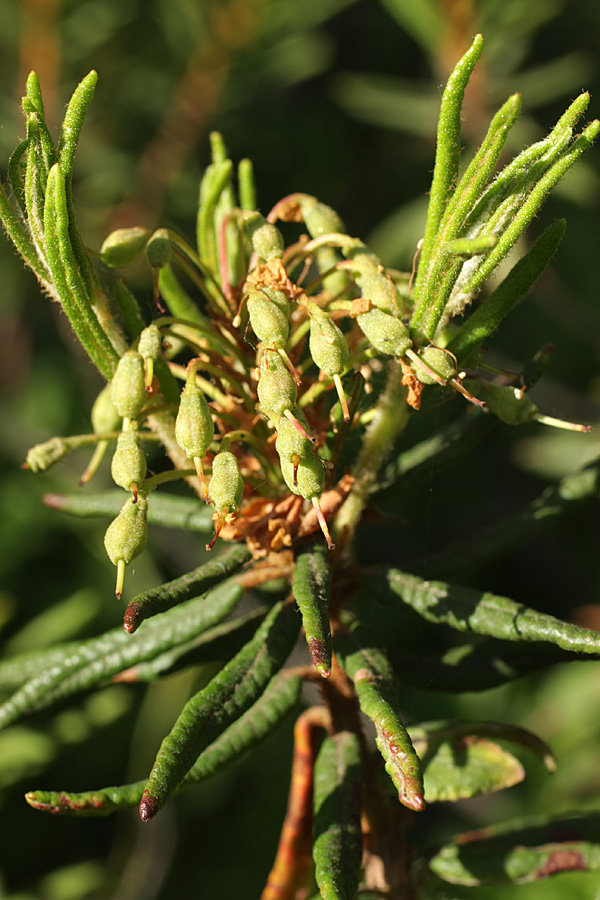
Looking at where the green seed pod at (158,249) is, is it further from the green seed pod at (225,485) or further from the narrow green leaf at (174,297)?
the green seed pod at (225,485)

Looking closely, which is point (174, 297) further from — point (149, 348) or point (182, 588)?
point (182, 588)

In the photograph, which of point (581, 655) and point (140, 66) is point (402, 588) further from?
point (140, 66)

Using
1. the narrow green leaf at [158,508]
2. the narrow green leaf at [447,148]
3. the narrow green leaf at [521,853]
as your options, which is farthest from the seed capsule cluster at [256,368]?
the narrow green leaf at [521,853]

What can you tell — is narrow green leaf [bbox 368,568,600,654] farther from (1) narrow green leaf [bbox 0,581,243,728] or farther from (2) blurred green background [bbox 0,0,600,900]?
(2) blurred green background [bbox 0,0,600,900]

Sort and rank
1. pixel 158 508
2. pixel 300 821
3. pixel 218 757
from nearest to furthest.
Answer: pixel 218 757 < pixel 300 821 < pixel 158 508

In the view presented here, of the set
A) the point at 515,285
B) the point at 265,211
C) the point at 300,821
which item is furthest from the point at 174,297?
the point at 265,211

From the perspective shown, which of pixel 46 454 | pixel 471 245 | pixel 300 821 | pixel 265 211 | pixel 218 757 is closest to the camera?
pixel 471 245

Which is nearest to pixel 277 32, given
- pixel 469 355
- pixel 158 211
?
pixel 158 211

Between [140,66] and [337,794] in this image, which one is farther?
[140,66]
